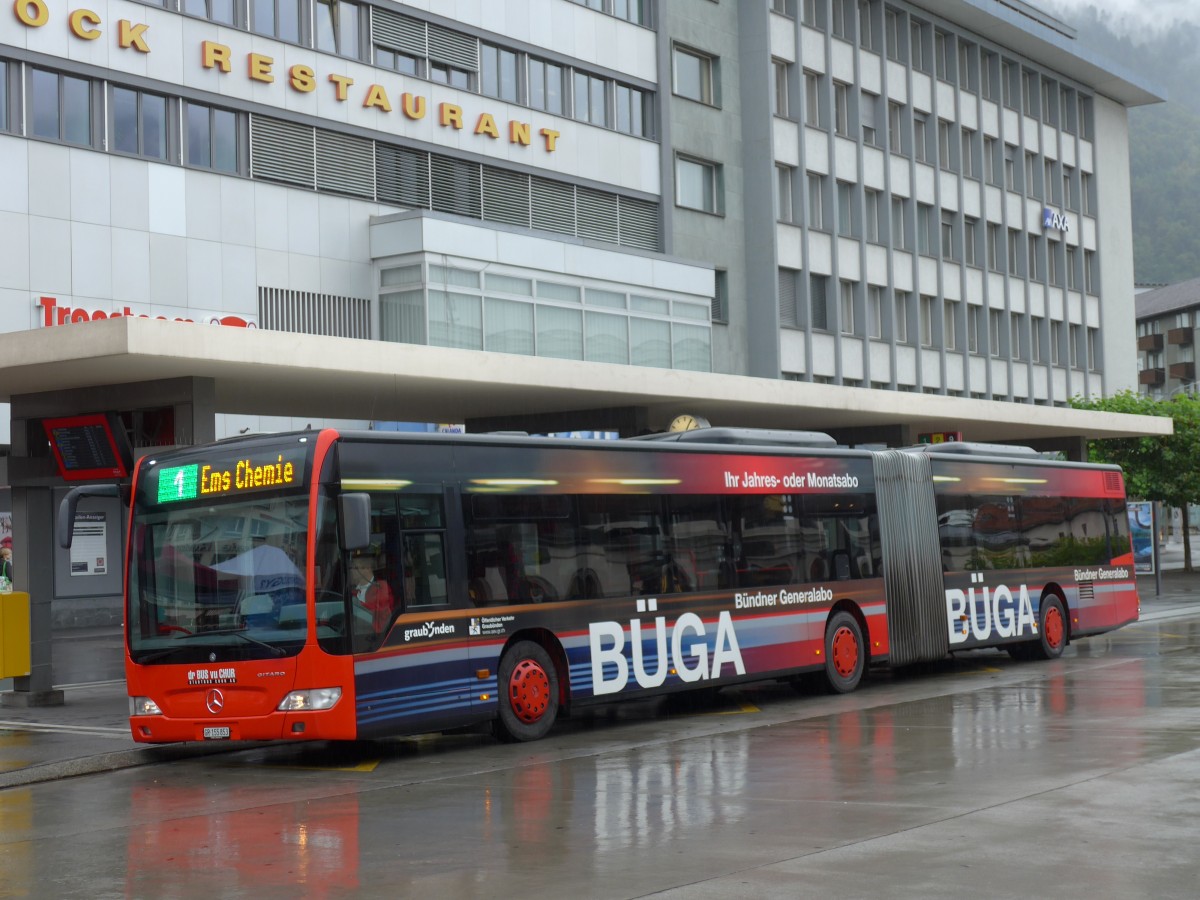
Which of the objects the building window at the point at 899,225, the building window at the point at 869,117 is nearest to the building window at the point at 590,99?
the building window at the point at 869,117

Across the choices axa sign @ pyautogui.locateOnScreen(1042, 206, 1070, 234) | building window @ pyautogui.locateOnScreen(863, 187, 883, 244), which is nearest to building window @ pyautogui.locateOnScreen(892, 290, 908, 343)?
building window @ pyautogui.locateOnScreen(863, 187, 883, 244)

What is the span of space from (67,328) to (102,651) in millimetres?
15473

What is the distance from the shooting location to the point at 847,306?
52.2m

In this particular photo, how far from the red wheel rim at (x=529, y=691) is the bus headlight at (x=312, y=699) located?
2.13 metres

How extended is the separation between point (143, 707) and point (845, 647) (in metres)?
8.70

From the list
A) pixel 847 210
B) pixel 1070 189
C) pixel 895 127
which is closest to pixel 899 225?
pixel 847 210

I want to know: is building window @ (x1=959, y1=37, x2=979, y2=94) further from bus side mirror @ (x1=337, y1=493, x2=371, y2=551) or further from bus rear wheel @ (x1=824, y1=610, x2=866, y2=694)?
bus side mirror @ (x1=337, y1=493, x2=371, y2=551)

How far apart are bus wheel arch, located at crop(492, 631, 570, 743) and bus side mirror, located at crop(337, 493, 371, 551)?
2.23m

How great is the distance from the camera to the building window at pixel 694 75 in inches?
1825

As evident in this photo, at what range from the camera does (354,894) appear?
26.3 feet

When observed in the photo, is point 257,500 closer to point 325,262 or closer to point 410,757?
point 410,757

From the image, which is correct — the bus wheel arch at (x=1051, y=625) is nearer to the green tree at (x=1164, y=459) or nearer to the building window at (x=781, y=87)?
the building window at (x=781, y=87)

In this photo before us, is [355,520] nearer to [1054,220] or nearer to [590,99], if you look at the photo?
[590,99]

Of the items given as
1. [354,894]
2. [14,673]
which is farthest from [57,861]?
[14,673]
